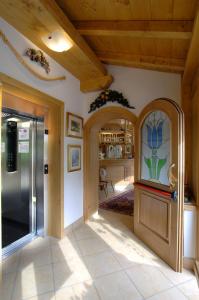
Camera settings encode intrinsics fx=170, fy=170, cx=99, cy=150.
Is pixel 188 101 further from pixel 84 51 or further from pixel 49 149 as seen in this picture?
pixel 49 149

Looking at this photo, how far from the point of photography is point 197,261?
5.86 feet

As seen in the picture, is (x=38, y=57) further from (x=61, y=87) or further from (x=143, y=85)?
(x=143, y=85)

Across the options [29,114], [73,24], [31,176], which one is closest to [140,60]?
[73,24]

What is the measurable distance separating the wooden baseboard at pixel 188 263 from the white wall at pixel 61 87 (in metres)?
1.63

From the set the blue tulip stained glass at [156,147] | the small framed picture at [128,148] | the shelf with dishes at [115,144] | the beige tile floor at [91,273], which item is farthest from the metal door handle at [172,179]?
the small framed picture at [128,148]

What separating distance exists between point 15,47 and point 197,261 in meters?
2.92

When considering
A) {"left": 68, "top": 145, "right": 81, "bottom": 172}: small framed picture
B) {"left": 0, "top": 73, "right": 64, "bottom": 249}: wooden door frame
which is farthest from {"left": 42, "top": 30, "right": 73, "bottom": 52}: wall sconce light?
{"left": 68, "top": 145, "right": 81, "bottom": 172}: small framed picture

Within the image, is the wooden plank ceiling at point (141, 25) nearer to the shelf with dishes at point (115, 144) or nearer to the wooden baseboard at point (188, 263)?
the wooden baseboard at point (188, 263)

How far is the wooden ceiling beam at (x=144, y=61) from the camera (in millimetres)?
2287

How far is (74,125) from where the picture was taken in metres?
2.79

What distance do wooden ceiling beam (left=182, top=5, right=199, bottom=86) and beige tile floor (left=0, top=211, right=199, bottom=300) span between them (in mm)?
2241

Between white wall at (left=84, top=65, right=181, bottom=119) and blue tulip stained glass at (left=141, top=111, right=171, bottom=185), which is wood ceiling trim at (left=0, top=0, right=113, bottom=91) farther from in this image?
blue tulip stained glass at (left=141, top=111, right=171, bottom=185)

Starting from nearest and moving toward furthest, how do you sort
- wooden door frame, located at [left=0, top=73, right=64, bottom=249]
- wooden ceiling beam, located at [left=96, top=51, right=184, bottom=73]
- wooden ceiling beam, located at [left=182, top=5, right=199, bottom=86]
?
wooden ceiling beam, located at [left=182, top=5, right=199, bottom=86]
wooden ceiling beam, located at [left=96, top=51, right=184, bottom=73]
wooden door frame, located at [left=0, top=73, right=64, bottom=249]

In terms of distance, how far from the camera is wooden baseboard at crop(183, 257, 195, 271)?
1837 millimetres
